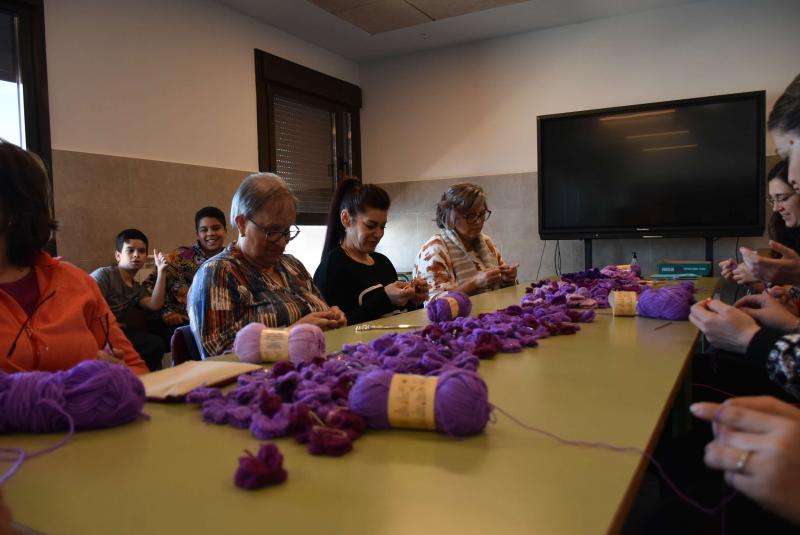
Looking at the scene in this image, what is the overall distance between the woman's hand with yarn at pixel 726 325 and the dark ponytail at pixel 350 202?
1410 mm

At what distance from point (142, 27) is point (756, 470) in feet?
13.5

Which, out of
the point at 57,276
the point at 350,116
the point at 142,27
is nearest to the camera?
the point at 57,276

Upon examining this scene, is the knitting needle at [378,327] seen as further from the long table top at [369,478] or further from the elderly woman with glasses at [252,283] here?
the long table top at [369,478]

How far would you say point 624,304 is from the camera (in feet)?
6.01

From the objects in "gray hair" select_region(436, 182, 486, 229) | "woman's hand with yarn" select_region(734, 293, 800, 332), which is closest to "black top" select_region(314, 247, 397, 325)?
"gray hair" select_region(436, 182, 486, 229)

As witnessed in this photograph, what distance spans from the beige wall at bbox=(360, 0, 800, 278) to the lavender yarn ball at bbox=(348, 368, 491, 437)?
432cm

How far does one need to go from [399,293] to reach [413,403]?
144cm

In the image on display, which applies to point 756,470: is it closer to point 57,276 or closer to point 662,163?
point 57,276

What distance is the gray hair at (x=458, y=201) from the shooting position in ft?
9.78

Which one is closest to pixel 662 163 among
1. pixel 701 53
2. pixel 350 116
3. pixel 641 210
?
pixel 641 210

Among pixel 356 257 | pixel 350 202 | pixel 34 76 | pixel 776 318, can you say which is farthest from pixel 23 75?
pixel 776 318

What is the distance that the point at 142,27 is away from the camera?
3.71 m

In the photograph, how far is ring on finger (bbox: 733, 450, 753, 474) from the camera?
64 centimetres

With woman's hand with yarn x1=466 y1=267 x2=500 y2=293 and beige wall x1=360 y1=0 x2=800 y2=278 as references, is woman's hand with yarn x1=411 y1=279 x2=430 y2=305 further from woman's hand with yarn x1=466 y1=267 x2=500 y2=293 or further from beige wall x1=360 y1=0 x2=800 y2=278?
beige wall x1=360 y1=0 x2=800 y2=278
